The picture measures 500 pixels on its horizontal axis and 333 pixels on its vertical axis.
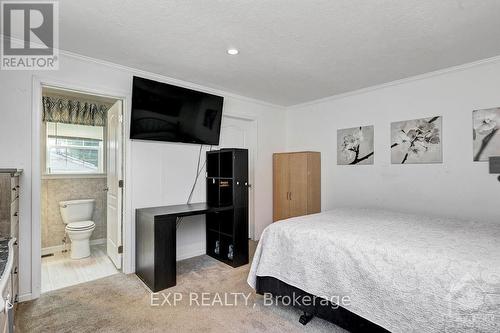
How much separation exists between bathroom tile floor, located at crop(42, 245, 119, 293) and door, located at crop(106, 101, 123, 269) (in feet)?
0.46

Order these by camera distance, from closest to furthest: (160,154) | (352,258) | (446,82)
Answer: (352,258), (446,82), (160,154)

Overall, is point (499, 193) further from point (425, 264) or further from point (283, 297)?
point (283, 297)

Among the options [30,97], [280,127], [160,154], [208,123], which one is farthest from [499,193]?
[30,97]

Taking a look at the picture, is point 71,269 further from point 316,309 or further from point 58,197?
point 316,309

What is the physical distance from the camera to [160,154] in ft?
10.9

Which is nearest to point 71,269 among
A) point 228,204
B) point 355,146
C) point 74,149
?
point 74,149

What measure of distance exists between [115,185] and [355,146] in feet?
11.1

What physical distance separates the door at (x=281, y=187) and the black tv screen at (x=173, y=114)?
129 cm

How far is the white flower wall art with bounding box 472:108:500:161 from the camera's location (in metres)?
2.75

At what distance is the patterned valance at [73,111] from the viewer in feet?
12.4

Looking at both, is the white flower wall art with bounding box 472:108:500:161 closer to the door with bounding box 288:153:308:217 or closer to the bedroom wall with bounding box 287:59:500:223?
the bedroom wall with bounding box 287:59:500:223

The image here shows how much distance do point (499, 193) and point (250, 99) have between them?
336cm

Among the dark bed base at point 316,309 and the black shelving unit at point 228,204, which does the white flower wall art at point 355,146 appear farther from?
the dark bed base at point 316,309

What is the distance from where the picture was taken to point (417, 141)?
329 cm
